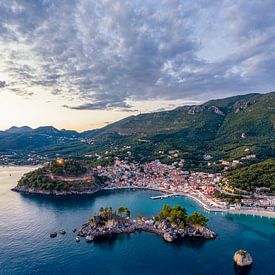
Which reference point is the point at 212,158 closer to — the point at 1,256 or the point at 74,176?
the point at 74,176

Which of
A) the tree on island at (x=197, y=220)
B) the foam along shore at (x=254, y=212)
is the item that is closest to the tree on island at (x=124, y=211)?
the tree on island at (x=197, y=220)

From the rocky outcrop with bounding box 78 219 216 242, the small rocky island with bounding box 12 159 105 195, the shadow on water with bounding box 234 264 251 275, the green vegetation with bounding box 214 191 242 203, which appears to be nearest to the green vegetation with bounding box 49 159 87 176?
the small rocky island with bounding box 12 159 105 195

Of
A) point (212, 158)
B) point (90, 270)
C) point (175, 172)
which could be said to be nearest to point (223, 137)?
point (212, 158)

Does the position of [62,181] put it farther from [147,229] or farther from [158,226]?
[158,226]

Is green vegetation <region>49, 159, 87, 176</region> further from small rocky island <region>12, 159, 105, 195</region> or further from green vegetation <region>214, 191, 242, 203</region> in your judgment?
green vegetation <region>214, 191, 242, 203</region>

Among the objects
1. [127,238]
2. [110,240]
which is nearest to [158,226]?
[127,238]

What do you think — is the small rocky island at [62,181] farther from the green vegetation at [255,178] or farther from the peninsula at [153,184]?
the green vegetation at [255,178]
